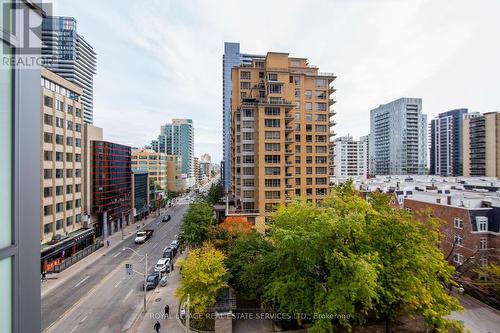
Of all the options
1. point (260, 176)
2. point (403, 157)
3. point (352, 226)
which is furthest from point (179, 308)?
point (403, 157)

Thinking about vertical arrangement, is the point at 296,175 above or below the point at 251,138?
below

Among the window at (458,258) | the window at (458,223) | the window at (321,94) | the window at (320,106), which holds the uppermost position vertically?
the window at (321,94)

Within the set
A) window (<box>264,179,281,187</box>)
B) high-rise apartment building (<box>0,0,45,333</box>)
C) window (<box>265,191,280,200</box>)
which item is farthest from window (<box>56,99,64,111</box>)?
high-rise apartment building (<box>0,0,45,333</box>)

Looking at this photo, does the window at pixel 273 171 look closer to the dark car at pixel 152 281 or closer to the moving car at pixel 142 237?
the dark car at pixel 152 281

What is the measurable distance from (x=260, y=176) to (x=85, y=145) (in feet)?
101

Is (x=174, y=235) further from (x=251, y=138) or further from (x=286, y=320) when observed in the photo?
(x=286, y=320)

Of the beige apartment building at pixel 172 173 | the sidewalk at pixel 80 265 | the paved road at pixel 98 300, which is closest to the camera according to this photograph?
the paved road at pixel 98 300

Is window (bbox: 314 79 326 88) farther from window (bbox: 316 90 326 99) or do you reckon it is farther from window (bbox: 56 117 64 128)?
window (bbox: 56 117 64 128)

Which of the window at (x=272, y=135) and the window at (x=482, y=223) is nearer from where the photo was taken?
the window at (x=482, y=223)

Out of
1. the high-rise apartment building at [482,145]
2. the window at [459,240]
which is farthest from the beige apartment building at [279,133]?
the high-rise apartment building at [482,145]

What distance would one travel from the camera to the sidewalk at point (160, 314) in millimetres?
18672

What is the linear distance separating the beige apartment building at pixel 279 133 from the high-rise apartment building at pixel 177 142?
108 meters

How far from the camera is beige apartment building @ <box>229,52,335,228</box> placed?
127ft

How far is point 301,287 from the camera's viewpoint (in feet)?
50.5
